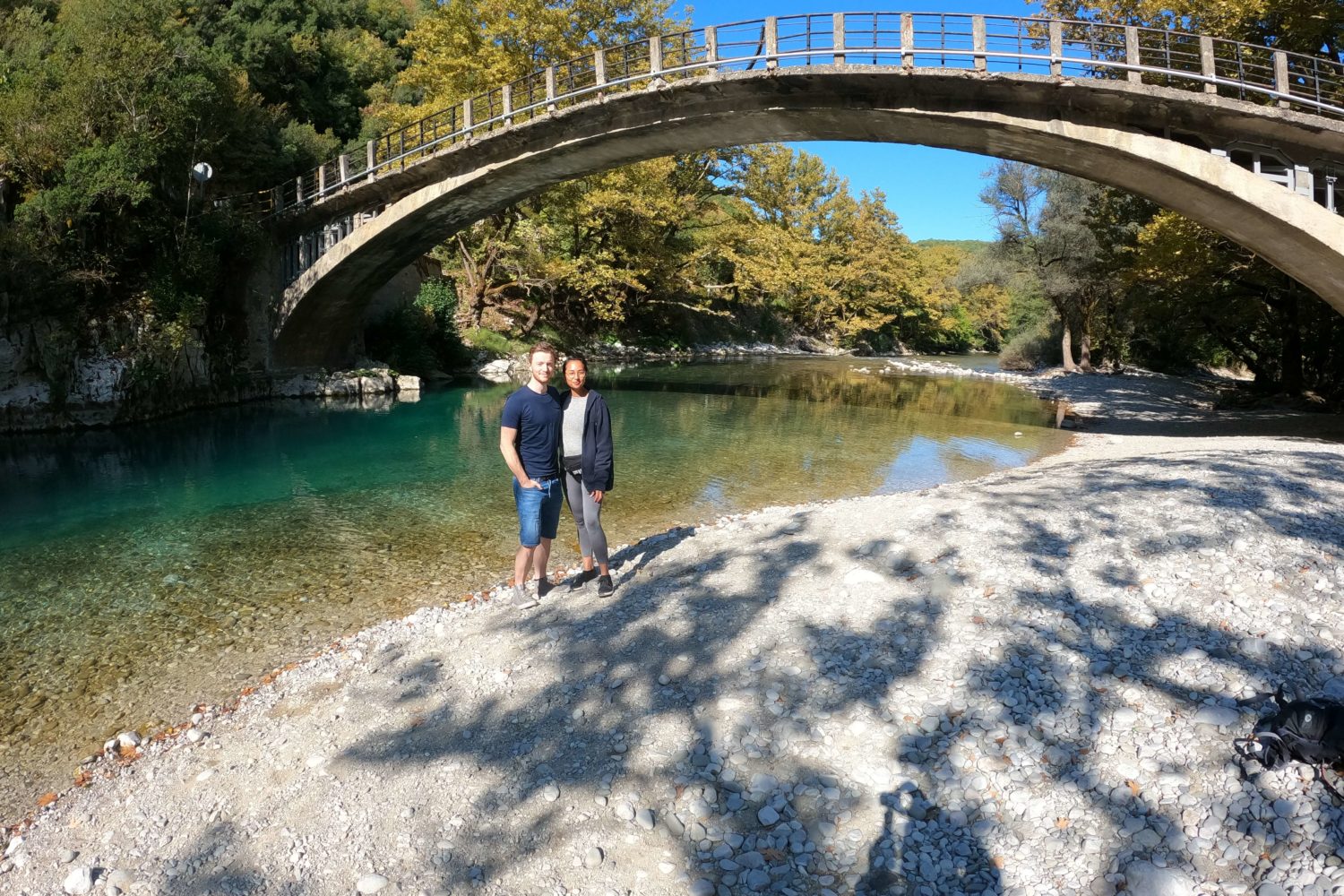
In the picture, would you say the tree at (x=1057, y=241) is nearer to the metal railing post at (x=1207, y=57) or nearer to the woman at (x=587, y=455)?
the metal railing post at (x=1207, y=57)

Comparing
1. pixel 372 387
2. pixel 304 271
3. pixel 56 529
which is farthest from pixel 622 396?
pixel 56 529

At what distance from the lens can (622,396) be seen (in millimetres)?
20375

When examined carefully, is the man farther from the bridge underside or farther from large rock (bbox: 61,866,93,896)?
the bridge underside

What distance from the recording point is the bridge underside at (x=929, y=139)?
11242 mm

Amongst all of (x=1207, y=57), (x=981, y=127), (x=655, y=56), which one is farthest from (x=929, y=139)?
(x=655, y=56)

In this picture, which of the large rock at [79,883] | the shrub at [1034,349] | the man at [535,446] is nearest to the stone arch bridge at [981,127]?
the man at [535,446]

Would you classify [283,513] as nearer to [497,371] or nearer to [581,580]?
[581,580]

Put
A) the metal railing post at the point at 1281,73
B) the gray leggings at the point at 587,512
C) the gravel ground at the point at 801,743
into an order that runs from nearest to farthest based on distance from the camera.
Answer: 1. the gravel ground at the point at 801,743
2. the gray leggings at the point at 587,512
3. the metal railing post at the point at 1281,73

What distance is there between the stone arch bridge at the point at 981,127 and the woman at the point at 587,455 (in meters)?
10.2

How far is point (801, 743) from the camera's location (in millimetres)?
3174

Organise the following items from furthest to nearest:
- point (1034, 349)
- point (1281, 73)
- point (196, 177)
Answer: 1. point (1034, 349)
2. point (196, 177)
3. point (1281, 73)

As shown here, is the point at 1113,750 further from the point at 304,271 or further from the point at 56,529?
the point at 304,271

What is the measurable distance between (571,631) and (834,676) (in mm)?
1614

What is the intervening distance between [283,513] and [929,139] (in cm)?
1321
